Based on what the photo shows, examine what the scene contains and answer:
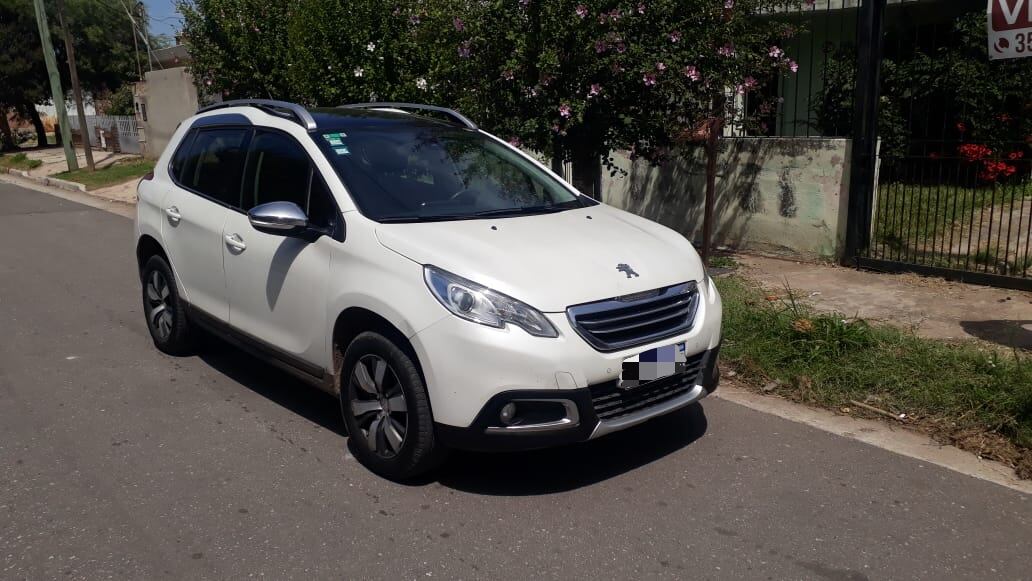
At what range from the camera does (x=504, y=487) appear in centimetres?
405

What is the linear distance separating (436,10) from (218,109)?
9.13 ft

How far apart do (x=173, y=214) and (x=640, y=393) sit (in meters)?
3.45

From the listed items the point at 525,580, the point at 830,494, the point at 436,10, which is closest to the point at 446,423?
the point at 525,580

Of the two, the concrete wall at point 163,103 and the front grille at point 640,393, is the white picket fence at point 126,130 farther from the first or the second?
the front grille at point 640,393

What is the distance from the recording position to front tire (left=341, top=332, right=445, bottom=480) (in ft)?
12.5

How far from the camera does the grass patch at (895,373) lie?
4473 millimetres

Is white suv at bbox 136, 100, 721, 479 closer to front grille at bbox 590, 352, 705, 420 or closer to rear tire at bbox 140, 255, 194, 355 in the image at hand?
front grille at bbox 590, 352, 705, 420

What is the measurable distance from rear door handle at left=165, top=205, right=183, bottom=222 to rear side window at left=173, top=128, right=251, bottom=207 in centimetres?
18

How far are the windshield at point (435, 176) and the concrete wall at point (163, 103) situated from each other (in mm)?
20215

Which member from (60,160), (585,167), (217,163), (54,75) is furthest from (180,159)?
(60,160)

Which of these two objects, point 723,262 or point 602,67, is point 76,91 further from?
point 723,262

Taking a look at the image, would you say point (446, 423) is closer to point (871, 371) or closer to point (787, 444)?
point (787, 444)

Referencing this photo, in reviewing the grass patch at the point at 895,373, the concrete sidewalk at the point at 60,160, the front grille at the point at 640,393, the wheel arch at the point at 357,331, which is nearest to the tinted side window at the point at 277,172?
the wheel arch at the point at 357,331

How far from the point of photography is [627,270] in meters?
4.00
